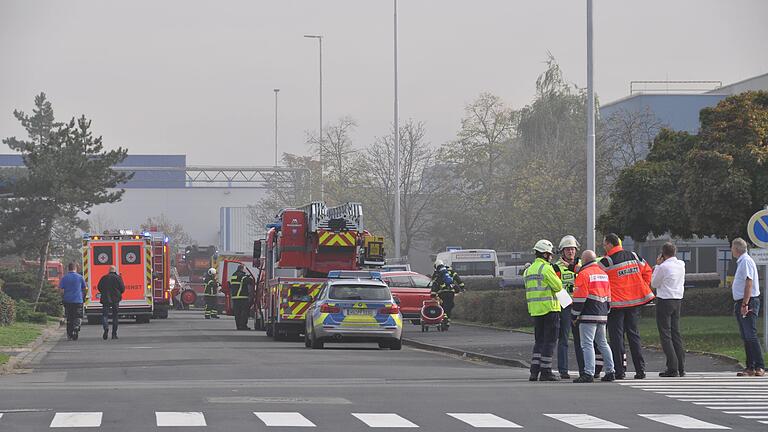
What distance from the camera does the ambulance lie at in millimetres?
45938

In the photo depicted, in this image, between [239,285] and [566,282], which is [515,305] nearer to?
[239,285]

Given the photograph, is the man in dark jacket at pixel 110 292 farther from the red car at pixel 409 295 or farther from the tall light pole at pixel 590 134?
the tall light pole at pixel 590 134

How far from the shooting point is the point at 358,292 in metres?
28.3

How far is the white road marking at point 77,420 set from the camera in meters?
13.1

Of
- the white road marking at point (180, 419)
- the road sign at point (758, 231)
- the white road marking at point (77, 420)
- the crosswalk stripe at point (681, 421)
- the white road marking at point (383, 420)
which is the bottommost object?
the crosswalk stripe at point (681, 421)

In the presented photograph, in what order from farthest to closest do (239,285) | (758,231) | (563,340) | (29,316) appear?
(29,316)
(239,285)
(758,231)
(563,340)

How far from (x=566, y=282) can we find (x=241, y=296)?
22343 mm

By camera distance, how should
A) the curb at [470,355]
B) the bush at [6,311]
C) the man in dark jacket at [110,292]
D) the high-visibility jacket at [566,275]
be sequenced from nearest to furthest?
1. the high-visibility jacket at [566,275]
2. the curb at [470,355]
3. the man in dark jacket at [110,292]
4. the bush at [6,311]

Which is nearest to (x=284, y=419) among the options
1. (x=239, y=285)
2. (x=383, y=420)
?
(x=383, y=420)

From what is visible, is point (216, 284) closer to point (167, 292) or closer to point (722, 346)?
point (167, 292)

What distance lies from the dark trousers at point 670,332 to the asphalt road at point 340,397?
0.36m

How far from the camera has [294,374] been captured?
21203 millimetres

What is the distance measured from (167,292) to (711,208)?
2454cm

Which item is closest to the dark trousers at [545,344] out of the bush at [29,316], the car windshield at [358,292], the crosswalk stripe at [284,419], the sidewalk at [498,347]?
the sidewalk at [498,347]
